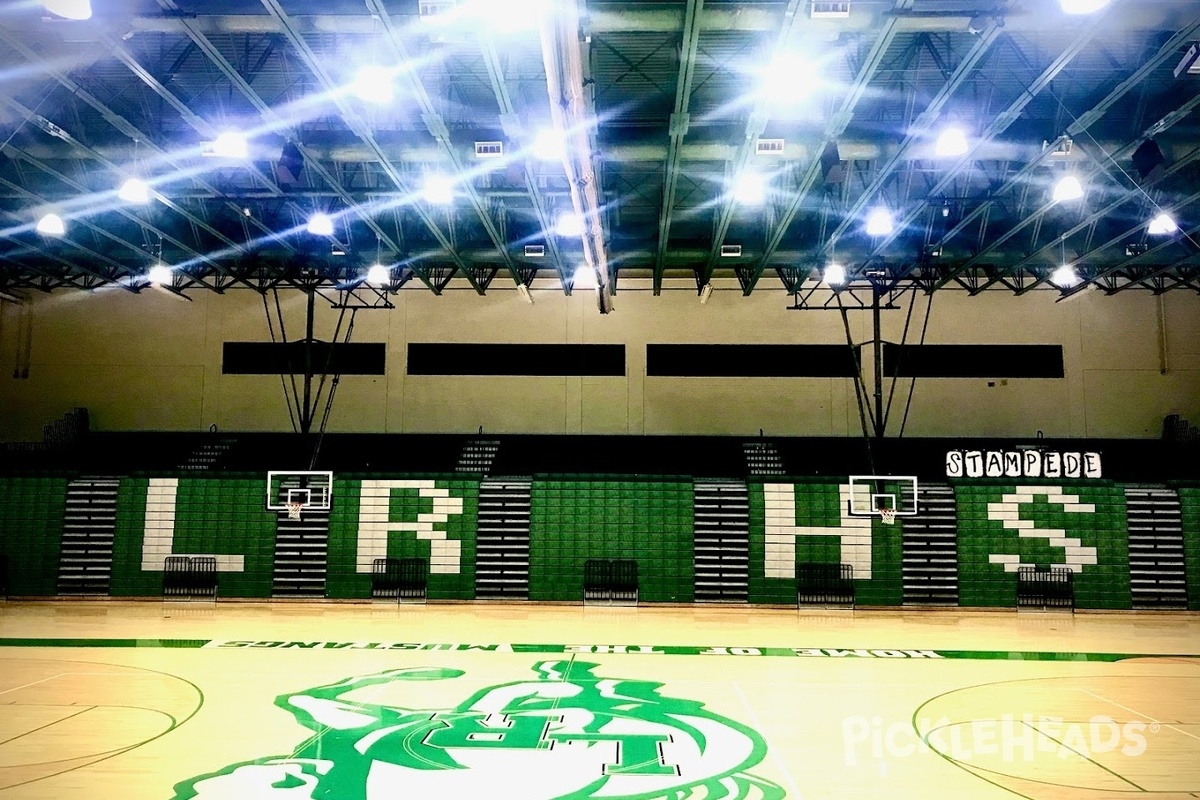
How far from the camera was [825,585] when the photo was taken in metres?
17.6

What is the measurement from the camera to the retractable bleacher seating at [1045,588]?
17203 mm

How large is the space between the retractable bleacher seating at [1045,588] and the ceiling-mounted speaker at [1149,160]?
9.72 meters

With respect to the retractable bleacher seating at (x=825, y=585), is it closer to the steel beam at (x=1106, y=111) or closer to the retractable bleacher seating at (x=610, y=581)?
the retractable bleacher seating at (x=610, y=581)

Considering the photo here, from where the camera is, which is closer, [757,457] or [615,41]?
[615,41]

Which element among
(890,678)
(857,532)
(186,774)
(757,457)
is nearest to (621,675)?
(890,678)

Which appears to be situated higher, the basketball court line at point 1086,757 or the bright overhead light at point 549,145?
the bright overhead light at point 549,145

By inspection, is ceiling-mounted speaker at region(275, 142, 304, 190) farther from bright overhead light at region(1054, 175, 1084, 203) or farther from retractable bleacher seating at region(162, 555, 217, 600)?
bright overhead light at region(1054, 175, 1084, 203)

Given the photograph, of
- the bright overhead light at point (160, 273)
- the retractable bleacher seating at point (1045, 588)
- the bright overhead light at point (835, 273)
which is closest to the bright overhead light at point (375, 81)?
the bright overhead light at point (160, 273)

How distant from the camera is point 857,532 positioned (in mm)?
17812

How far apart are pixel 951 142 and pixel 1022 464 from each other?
10.2 meters

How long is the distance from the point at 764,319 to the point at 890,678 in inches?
541

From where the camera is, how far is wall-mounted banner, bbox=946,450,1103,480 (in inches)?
696

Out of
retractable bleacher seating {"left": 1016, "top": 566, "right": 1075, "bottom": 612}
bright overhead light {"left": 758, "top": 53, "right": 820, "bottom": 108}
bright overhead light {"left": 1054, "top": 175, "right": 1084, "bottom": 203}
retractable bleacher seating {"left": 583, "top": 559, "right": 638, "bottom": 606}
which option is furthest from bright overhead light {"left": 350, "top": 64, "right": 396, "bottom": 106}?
retractable bleacher seating {"left": 1016, "top": 566, "right": 1075, "bottom": 612}

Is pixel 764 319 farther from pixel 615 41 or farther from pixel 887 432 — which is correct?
pixel 615 41
